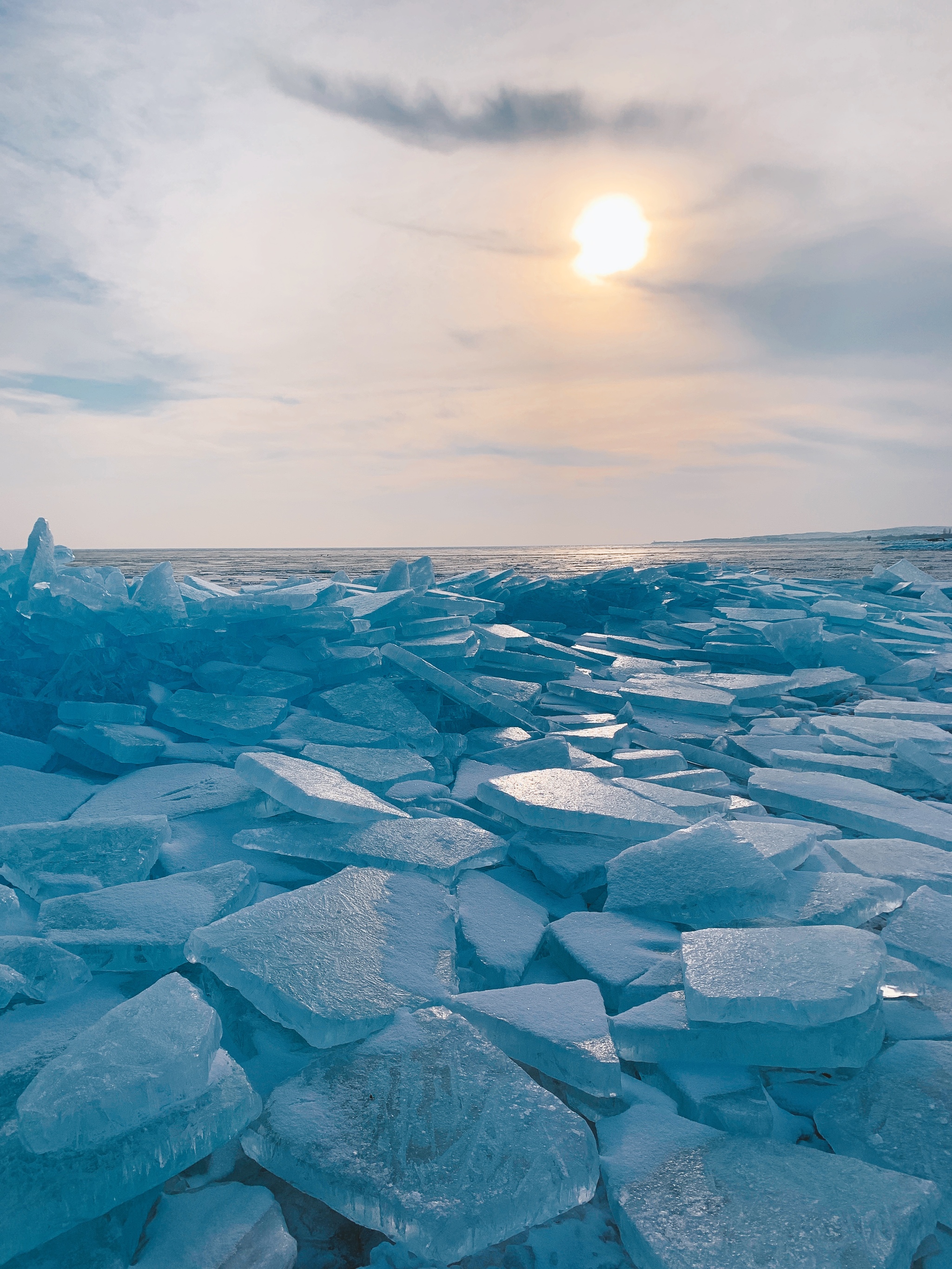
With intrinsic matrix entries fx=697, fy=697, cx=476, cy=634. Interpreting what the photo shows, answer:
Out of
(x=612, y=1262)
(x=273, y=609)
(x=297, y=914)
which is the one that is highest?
(x=273, y=609)

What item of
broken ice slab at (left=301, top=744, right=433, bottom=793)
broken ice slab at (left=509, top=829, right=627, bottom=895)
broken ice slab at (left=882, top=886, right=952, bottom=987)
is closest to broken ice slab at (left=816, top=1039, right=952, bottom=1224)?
broken ice slab at (left=882, top=886, right=952, bottom=987)

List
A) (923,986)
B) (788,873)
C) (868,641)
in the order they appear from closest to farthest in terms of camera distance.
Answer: (923,986) → (788,873) → (868,641)

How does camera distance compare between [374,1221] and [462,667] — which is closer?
[374,1221]

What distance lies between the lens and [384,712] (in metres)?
3.13

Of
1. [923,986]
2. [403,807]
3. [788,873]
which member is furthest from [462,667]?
[923,986]

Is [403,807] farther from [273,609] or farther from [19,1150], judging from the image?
[273,609]

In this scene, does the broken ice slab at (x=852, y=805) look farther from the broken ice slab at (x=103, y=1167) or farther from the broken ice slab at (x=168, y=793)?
the broken ice slab at (x=103, y=1167)

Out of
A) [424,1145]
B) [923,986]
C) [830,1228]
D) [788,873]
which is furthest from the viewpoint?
[788,873]

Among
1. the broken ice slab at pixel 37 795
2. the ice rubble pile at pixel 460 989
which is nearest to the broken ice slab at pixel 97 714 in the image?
the ice rubble pile at pixel 460 989

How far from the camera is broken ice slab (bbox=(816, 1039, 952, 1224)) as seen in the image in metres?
1.09

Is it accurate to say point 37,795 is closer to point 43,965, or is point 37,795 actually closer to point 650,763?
point 43,965

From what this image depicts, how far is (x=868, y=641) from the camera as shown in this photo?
491cm

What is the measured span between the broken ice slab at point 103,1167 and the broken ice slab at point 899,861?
4.94ft

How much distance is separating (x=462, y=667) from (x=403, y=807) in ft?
5.13
